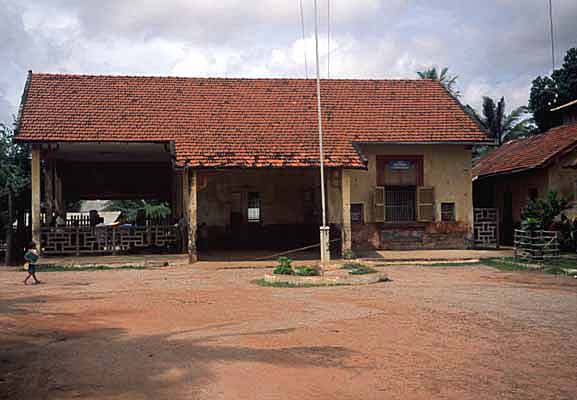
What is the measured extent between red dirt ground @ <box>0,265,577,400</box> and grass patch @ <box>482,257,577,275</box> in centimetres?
275

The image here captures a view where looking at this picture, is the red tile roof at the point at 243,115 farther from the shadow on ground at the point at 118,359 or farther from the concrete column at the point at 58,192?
the shadow on ground at the point at 118,359

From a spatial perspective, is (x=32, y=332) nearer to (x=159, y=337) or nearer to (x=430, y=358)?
(x=159, y=337)

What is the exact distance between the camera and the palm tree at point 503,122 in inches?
1489

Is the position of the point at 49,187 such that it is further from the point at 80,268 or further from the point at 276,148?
the point at 276,148

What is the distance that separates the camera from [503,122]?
3822cm

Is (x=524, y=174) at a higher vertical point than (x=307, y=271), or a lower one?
higher

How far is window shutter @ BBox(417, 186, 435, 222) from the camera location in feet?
66.8

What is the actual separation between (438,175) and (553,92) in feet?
45.2

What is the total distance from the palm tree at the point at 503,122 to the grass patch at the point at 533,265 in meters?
21.3

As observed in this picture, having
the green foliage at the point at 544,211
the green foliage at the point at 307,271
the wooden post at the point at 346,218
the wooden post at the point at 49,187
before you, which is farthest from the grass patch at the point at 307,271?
the wooden post at the point at 49,187

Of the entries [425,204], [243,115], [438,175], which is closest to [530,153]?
[438,175]

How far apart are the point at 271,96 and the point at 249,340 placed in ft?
48.4

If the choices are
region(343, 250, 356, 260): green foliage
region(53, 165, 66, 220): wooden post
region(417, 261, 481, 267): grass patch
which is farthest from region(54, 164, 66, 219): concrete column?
region(417, 261, 481, 267): grass patch

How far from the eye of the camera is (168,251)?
64.0 ft
